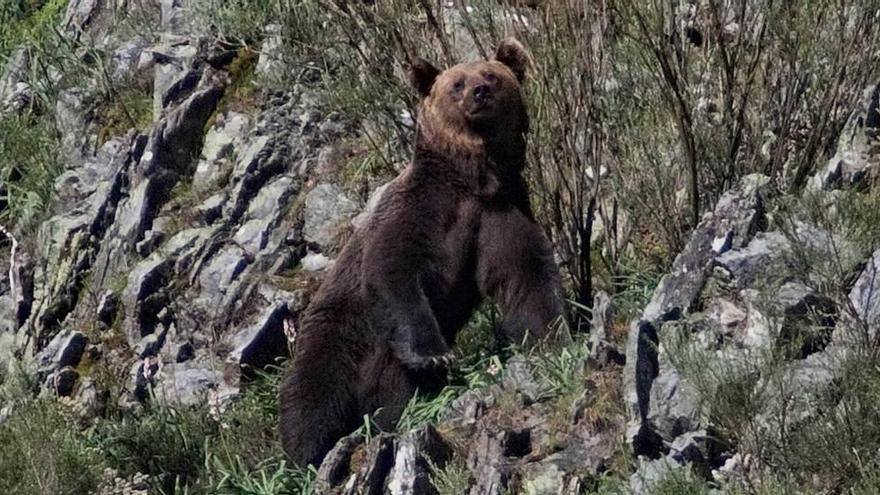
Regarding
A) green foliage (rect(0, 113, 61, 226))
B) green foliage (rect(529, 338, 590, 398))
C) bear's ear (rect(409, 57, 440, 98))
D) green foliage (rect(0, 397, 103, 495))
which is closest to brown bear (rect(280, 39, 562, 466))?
bear's ear (rect(409, 57, 440, 98))

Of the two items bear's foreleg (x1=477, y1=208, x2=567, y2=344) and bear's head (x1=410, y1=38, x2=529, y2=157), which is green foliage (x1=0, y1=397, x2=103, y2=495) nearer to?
bear's foreleg (x1=477, y1=208, x2=567, y2=344)

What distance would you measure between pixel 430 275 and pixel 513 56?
4.24 ft

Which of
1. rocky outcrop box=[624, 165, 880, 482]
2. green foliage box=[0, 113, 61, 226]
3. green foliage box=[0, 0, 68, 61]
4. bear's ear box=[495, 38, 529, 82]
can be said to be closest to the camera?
rocky outcrop box=[624, 165, 880, 482]

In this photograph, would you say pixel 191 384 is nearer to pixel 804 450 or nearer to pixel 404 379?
pixel 404 379

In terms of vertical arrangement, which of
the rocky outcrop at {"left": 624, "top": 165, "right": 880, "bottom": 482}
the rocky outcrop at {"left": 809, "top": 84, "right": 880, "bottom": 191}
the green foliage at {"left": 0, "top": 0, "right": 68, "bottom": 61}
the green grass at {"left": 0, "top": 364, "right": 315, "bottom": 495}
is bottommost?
the green grass at {"left": 0, "top": 364, "right": 315, "bottom": 495}

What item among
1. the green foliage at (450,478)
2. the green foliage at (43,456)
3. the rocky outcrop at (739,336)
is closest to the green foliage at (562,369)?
the rocky outcrop at (739,336)

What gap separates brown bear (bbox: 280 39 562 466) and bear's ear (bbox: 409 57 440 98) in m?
0.17

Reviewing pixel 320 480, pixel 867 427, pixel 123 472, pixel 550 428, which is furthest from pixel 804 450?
pixel 123 472

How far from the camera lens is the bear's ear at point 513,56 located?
34.0 ft

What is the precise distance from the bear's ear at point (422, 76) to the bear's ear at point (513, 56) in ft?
1.16

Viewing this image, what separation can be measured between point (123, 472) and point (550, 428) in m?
2.42

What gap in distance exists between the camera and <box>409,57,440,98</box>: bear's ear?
1045cm

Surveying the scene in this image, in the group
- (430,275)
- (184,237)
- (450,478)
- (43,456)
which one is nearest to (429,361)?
(430,275)

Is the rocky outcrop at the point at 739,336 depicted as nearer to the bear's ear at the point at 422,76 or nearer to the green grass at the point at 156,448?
the green grass at the point at 156,448
